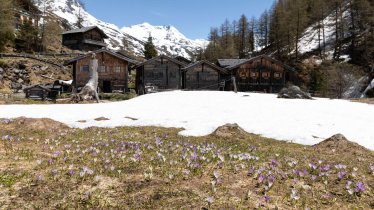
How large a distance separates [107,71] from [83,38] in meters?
41.1

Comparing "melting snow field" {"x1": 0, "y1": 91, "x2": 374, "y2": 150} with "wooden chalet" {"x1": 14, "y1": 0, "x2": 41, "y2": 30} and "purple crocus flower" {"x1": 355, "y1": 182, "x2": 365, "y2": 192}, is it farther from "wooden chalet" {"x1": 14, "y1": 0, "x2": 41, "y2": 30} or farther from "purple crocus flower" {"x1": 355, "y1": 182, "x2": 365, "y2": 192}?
"wooden chalet" {"x1": 14, "y1": 0, "x2": 41, "y2": 30}

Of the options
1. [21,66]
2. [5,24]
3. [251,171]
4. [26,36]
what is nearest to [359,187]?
[251,171]

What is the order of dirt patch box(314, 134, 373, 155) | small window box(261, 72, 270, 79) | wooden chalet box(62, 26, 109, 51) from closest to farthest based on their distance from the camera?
dirt patch box(314, 134, 373, 155) < small window box(261, 72, 270, 79) < wooden chalet box(62, 26, 109, 51)

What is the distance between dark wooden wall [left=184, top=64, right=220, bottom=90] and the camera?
169 ft

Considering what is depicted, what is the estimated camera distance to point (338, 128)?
13.6 meters

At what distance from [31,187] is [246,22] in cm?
10764

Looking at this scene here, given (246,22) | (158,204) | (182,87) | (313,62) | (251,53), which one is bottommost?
(158,204)

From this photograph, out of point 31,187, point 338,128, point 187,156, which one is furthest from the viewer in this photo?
point 338,128

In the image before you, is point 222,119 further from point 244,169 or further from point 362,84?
point 362,84

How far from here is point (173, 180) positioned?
17.5 ft

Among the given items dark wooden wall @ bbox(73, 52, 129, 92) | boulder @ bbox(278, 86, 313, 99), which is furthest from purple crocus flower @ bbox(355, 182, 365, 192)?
dark wooden wall @ bbox(73, 52, 129, 92)

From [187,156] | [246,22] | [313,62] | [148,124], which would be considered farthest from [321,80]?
[246,22]

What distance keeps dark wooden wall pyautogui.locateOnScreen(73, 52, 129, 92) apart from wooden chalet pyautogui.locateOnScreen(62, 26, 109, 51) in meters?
39.1

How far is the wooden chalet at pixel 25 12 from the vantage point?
8567 centimetres
